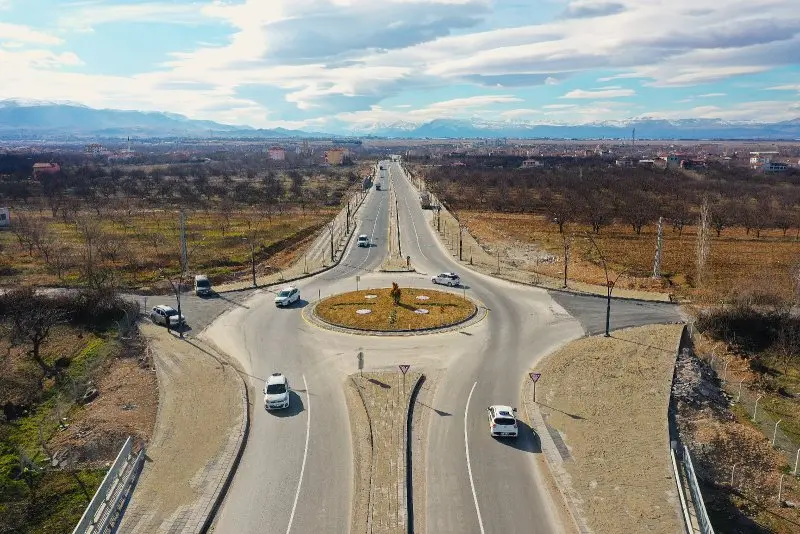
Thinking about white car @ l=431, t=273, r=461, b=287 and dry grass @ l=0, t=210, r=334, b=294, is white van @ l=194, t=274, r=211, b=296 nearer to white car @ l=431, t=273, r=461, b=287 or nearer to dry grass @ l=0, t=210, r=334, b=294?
dry grass @ l=0, t=210, r=334, b=294

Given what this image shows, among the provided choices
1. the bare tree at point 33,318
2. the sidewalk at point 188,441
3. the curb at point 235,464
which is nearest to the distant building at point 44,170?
the bare tree at point 33,318

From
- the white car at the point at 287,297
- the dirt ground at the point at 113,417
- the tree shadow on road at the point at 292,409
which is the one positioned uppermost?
the white car at the point at 287,297

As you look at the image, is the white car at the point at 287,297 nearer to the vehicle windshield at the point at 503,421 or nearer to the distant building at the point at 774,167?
the vehicle windshield at the point at 503,421

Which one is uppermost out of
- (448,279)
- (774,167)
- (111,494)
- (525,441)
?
(774,167)

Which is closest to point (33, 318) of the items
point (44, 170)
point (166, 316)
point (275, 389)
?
point (166, 316)

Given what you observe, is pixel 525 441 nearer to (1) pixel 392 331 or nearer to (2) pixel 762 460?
(2) pixel 762 460
